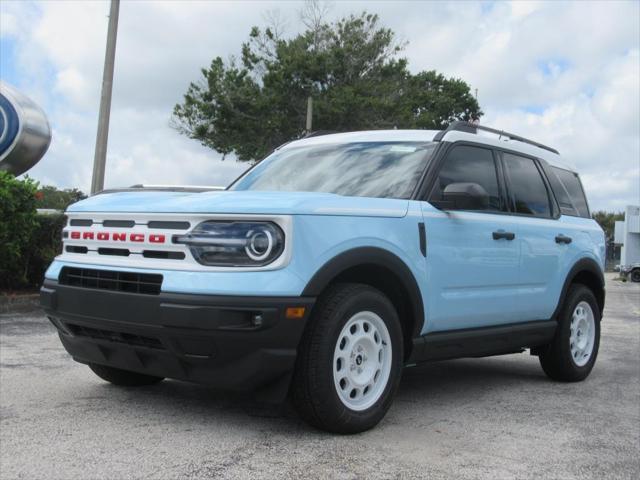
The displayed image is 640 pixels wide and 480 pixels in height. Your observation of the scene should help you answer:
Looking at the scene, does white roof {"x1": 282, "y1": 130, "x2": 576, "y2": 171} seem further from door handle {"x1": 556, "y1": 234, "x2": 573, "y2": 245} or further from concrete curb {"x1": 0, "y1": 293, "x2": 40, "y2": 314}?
concrete curb {"x1": 0, "y1": 293, "x2": 40, "y2": 314}

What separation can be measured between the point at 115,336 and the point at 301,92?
93.7ft

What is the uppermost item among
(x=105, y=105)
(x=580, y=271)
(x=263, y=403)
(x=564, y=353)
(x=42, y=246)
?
(x=105, y=105)

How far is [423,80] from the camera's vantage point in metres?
38.6

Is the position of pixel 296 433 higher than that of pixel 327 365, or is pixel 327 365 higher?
pixel 327 365

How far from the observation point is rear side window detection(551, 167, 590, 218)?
255 inches

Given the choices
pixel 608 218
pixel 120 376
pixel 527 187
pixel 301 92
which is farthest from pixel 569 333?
pixel 608 218

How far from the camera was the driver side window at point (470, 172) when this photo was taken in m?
4.91

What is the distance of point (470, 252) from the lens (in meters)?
4.90

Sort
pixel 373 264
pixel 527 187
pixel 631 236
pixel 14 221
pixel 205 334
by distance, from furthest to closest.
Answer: pixel 631 236 < pixel 14 221 < pixel 527 187 < pixel 373 264 < pixel 205 334

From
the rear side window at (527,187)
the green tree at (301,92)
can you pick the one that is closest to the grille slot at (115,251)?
the rear side window at (527,187)

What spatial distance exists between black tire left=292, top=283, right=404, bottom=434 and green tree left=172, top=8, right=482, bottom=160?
→ 26.5 meters

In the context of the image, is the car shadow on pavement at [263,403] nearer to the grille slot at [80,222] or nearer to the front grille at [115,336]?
the front grille at [115,336]

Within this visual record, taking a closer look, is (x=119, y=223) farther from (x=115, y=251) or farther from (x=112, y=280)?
(x=112, y=280)

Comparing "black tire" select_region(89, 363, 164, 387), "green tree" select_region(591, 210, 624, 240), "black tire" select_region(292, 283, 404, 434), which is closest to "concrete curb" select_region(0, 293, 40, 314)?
"black tire" select_region(89, 363, 164, 387)
